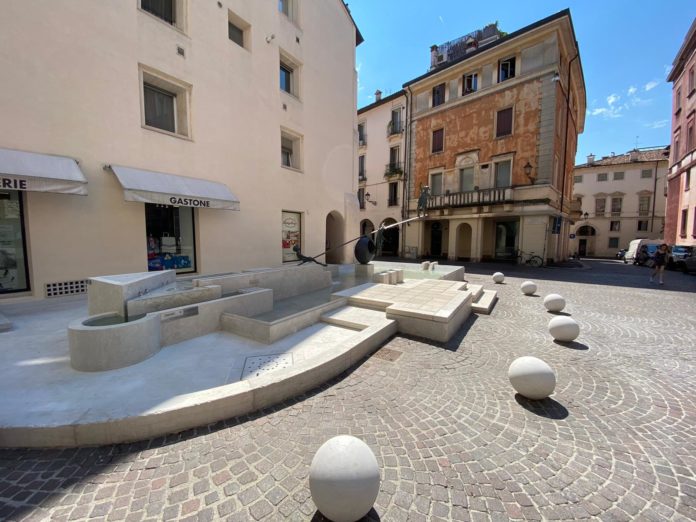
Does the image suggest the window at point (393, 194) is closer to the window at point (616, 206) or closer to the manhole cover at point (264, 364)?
the manhole cover at point (264, 364)

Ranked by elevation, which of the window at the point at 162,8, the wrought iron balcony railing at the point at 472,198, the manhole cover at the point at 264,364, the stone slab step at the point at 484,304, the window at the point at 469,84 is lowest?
the manhole cover at the point at 264,364

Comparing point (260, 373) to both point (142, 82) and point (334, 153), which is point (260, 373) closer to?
point (142, 82)

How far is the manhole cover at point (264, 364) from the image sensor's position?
3.95 m

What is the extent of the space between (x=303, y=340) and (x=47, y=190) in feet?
21.4

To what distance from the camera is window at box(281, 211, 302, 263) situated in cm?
1368

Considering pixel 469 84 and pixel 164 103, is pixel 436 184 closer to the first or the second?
pixel 469 84

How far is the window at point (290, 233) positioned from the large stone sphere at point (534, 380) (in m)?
11.3

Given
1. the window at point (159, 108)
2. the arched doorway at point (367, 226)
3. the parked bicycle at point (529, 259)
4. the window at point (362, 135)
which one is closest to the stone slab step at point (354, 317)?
the window at point (159, 108)

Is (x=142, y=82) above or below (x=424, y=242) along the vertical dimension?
above

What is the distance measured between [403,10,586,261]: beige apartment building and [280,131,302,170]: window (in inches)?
560

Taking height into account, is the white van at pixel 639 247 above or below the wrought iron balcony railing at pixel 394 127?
below

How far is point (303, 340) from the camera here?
5.21m

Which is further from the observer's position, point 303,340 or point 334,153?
point 334,153

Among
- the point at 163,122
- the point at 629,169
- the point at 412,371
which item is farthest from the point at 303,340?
the point at 629,169
